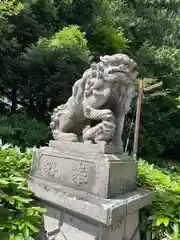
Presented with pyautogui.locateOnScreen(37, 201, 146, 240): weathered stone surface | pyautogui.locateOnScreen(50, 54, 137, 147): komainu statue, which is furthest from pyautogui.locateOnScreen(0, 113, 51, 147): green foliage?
pyautogui.locateOnScreen(37, 201, 146, 240): weathered stone surface

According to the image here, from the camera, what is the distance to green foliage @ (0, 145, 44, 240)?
1598mm

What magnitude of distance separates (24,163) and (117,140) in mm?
1179

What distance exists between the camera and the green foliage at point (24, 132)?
4625 millimetres

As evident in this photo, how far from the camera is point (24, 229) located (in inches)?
63.2

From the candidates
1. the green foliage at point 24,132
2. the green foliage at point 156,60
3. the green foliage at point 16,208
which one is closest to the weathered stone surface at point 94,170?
the green foliage at point 16,208

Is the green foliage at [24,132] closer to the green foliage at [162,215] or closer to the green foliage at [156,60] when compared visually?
the green foliage at [156,60]

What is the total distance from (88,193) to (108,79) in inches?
38.0

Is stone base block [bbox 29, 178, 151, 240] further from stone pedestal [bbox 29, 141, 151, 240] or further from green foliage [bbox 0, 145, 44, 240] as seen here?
green foliage [bbox 0, 145, 44, 240]

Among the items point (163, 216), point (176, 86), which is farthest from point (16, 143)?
point (176, 86)

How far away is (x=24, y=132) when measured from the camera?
4828 mm

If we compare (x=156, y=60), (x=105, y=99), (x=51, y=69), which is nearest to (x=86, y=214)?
(x=105, y=99)

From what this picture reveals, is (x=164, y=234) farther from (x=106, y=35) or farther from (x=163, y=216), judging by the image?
(x=106, y=35)

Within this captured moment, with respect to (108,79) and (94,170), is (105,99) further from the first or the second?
(94,170)

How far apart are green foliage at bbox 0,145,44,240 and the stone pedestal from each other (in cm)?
11
